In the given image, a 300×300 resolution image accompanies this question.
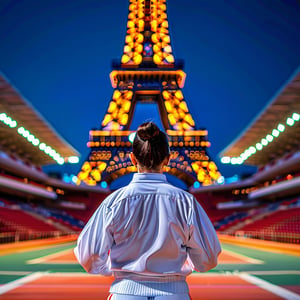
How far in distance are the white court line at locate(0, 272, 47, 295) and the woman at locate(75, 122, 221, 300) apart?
16.0ft

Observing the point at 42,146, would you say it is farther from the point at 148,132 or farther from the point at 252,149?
the point at 148,132

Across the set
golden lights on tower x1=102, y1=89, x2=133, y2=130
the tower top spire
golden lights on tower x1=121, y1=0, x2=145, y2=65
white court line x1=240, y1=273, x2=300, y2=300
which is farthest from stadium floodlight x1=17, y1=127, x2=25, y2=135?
white court line x1=240, y1=273, x2=300, y2=300

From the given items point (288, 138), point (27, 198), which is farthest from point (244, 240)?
point (27, 198)

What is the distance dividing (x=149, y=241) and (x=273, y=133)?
1103 inches

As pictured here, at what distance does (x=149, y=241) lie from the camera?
1624 mm

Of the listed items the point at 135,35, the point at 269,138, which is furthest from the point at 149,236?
the point at 135,35

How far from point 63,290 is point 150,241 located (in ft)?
16.9

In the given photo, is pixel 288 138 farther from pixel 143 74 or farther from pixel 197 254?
pixel 197 254

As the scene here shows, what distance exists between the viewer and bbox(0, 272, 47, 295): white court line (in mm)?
6006

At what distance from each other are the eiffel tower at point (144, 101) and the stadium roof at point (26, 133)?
392 centimetres

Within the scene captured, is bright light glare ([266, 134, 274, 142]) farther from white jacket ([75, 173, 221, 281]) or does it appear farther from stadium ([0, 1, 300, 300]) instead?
white jacket ([75, 173, 221, 281])

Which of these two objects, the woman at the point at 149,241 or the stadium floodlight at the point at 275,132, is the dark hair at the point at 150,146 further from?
the stadium floodlight at the point at 275,132

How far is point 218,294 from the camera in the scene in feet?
19.1

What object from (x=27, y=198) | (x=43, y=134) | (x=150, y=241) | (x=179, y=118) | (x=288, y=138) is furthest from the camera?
(x=179, y=118)
